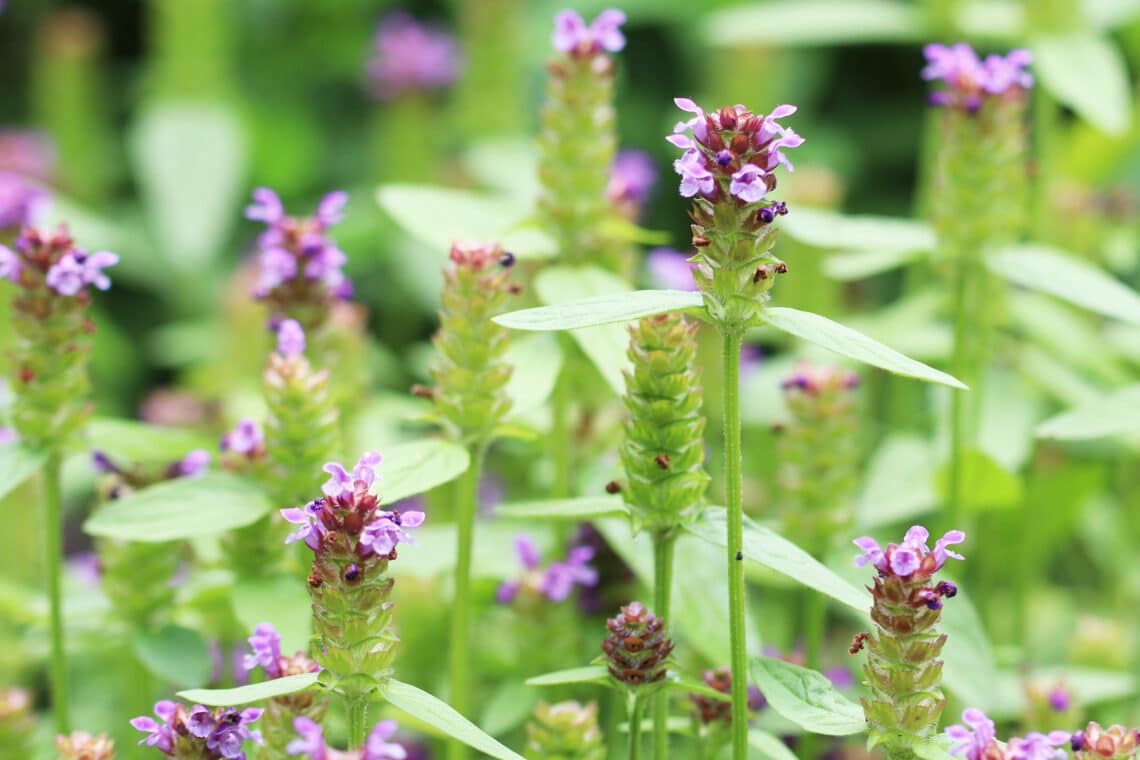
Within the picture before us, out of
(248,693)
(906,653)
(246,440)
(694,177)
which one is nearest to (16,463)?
(246,440)

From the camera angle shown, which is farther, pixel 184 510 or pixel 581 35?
pixel 581 35

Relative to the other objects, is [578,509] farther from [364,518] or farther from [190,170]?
[190,170]

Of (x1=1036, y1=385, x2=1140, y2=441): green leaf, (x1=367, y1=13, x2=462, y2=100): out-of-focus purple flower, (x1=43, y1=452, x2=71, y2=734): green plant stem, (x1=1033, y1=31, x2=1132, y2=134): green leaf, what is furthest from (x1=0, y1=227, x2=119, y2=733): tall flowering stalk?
(x1=367, y1=13, x2=462, y2=100): out-of-focus purple flower

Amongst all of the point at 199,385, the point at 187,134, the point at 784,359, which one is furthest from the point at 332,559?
the point at 187,134

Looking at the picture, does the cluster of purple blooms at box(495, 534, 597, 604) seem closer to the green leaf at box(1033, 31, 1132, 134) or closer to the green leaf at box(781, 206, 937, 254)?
the green leaf at box(781, 206, 937, 254)

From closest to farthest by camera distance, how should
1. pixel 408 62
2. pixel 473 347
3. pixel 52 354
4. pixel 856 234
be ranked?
pixel 473 347 → pixel 52 354 → pixel 856 234 → pixel 408 62

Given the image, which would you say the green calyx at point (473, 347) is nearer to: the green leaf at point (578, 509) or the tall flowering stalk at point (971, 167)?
the green leaf at point (578, 509)

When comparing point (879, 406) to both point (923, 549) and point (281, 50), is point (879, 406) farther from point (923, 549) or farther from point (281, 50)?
point (281, 50)
